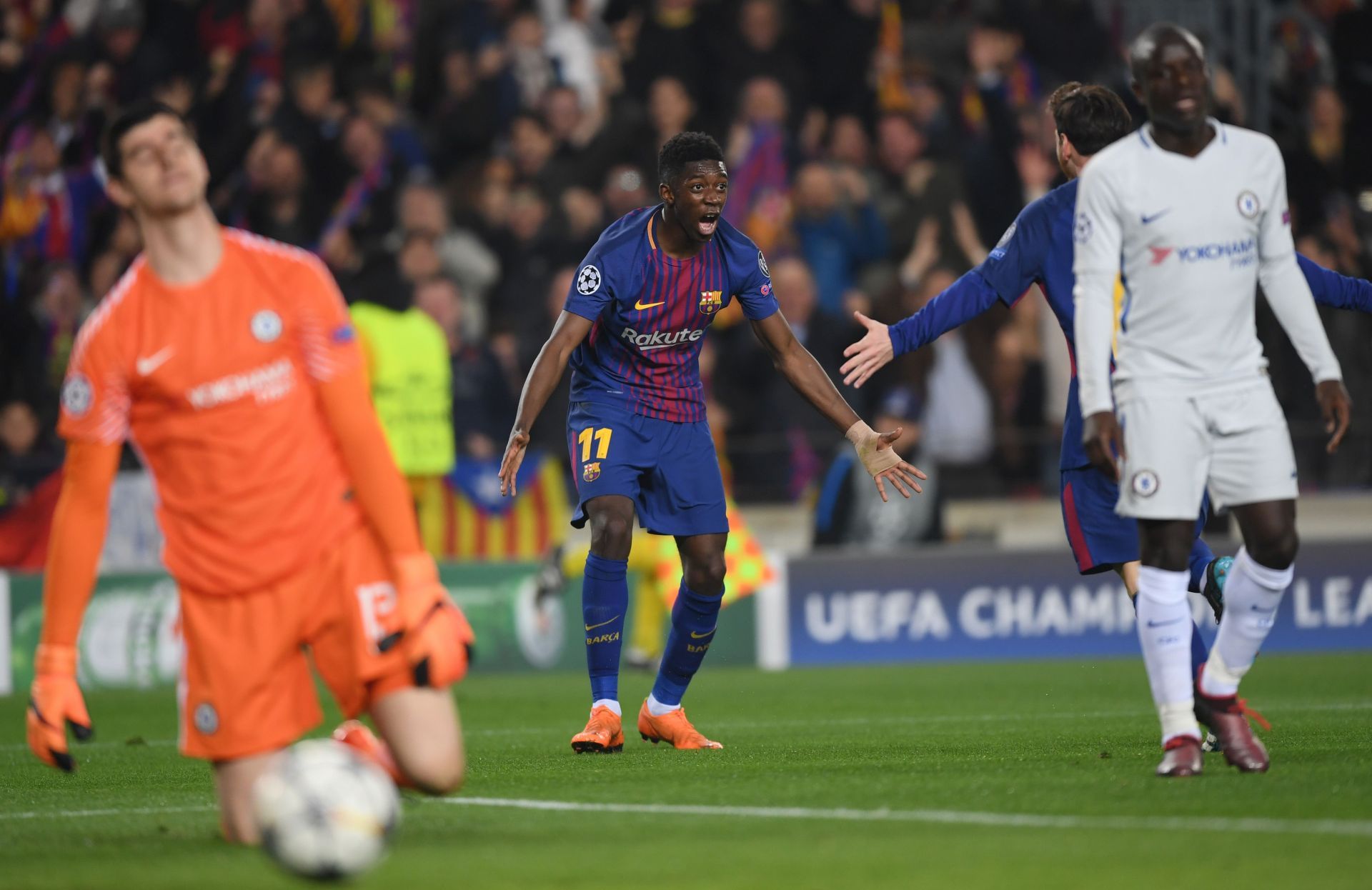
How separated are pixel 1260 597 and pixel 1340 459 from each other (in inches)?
340

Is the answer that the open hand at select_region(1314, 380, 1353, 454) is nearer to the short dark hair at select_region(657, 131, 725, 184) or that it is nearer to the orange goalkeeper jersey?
the short dark hair at select_region(657, 131, 725, 184)

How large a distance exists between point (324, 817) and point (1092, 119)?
12.8 feet

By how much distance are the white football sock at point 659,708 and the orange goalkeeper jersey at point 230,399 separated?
3029 mm

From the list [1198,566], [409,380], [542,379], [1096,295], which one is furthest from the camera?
[409,380]

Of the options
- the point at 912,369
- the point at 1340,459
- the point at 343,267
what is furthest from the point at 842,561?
the point at 343,267

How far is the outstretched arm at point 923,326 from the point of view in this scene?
685 centimetres

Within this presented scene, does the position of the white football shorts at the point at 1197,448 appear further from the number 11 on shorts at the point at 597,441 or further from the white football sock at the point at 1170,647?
the number 11 on shorts at the point at 597,441

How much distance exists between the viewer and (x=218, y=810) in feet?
19.9

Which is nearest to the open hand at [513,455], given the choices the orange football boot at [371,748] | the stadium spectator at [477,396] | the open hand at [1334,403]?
the orange football boot at [371,748]

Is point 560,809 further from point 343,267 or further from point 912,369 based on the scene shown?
point 343,267

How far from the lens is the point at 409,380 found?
13.2m

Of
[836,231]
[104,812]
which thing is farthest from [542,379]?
[836,231]

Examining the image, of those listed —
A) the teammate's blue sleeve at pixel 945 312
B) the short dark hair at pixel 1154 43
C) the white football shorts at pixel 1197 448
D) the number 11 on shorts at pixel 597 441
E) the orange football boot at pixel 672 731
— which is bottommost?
the orange football boot at pixel 672 731

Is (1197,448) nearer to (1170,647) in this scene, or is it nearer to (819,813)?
(1170,647)
